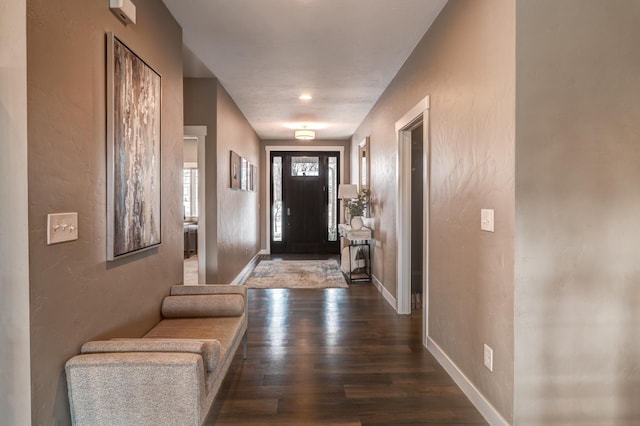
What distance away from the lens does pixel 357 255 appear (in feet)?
20.6

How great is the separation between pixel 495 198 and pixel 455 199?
0.58 meters

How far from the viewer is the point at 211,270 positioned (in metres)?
4.39

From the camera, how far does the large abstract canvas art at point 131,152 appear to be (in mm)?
1954

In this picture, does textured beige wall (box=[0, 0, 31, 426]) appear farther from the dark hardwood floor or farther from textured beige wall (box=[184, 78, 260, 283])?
textured beige wall (box=[184, 78, 260, 283])

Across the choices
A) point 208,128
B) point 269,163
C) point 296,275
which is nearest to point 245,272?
point 296,275

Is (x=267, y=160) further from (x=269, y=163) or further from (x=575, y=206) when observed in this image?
(x=575, y=206)

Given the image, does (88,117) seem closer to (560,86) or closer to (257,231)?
(560,86)

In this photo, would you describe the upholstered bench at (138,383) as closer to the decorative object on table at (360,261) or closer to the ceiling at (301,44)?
the ceiling at (301,44)

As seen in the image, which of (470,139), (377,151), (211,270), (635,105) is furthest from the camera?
(377,151)

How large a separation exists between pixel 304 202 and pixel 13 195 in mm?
7542

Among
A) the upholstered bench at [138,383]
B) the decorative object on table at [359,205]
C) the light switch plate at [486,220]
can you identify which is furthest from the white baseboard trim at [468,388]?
the decorative object on table at [359,205]

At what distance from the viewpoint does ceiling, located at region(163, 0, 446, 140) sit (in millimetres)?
2787

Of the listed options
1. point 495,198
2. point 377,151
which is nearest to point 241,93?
point 377,151

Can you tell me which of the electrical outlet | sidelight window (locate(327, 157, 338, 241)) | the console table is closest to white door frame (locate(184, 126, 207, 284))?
the console table
